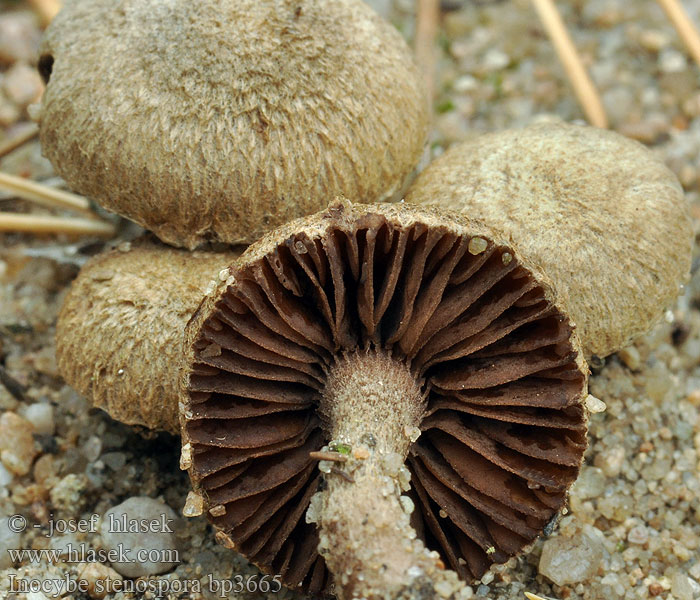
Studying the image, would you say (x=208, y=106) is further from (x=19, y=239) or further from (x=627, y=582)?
(x=627, y=582)

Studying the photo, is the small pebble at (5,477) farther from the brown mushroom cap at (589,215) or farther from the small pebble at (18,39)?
the small pebble at (18,39)

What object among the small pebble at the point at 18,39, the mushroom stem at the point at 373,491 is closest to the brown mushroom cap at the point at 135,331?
the mushroom stem at the point at 373,491

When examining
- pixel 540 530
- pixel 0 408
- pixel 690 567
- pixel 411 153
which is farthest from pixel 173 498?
pixel 690 567

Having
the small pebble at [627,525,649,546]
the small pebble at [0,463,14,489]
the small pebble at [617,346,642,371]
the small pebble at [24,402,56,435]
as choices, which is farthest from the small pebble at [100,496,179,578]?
the small pebble at [617,346,642,371]

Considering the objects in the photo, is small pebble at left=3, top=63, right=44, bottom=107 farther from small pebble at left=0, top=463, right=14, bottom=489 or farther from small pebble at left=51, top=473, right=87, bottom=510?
small pebble at left=51, top=473, right=87, bottom=510

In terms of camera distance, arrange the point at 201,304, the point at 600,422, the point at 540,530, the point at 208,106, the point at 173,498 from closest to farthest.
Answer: the point at 201,304, the point at 540,530, the point at 208,106, the point at 173,498, the point at 600,422

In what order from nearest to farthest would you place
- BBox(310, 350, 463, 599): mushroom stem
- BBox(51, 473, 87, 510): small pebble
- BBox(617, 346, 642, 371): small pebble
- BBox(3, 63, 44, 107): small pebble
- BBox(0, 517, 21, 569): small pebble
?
BBox(310, 350, 463, 599): mushroom stem → BBox(0, 517, 21, 569): small pebble → BBox(51, 473, 87, 510): small pebble → BBox(617, 346, 642, 371): small pebble → BBox(3, 63, 44, 107): small pebble

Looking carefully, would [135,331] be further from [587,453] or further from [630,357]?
[630,357]

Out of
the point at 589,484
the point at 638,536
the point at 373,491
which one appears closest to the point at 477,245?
the point at 373,491
